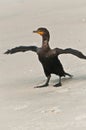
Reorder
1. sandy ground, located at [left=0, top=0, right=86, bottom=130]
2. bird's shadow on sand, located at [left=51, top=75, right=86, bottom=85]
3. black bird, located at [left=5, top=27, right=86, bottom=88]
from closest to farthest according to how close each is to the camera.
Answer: sandy ground, located at [left=0, top=0, right=86, bottom=130] → black bird, located at [left=5, top=27, right=86, bottom=88] → bird's shadow on sand, located at [left=51, top=75, right=86, bottom=85]

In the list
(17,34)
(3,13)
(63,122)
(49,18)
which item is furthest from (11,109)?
(3,13)

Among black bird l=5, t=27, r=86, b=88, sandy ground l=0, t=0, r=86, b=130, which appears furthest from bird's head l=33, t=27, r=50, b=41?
sandy ground l=0, t=0, r=86, b=130

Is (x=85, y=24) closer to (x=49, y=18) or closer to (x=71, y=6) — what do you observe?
(x=49, y=18)

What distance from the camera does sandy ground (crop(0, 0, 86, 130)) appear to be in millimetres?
5508

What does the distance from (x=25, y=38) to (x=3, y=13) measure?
14.9 ft

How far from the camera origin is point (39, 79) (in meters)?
7.77

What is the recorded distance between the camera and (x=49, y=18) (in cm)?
1410

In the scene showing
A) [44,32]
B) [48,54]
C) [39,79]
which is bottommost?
[39,79]

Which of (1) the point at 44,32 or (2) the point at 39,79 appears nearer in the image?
(1) the point at 44,32

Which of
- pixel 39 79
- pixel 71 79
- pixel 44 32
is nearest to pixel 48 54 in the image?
pixel 44 32

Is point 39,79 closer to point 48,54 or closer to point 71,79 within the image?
point 71,79

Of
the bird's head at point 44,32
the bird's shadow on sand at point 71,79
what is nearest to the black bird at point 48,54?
the bird's head at point 44,32

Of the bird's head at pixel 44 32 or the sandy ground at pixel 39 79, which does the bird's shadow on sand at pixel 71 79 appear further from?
the bird's head at pixel 44 32

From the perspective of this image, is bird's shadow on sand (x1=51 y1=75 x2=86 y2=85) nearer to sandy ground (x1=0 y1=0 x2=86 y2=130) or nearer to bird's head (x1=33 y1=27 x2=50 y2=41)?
sandy ground (x1=0 y1=0 x2=86 y2=130)
